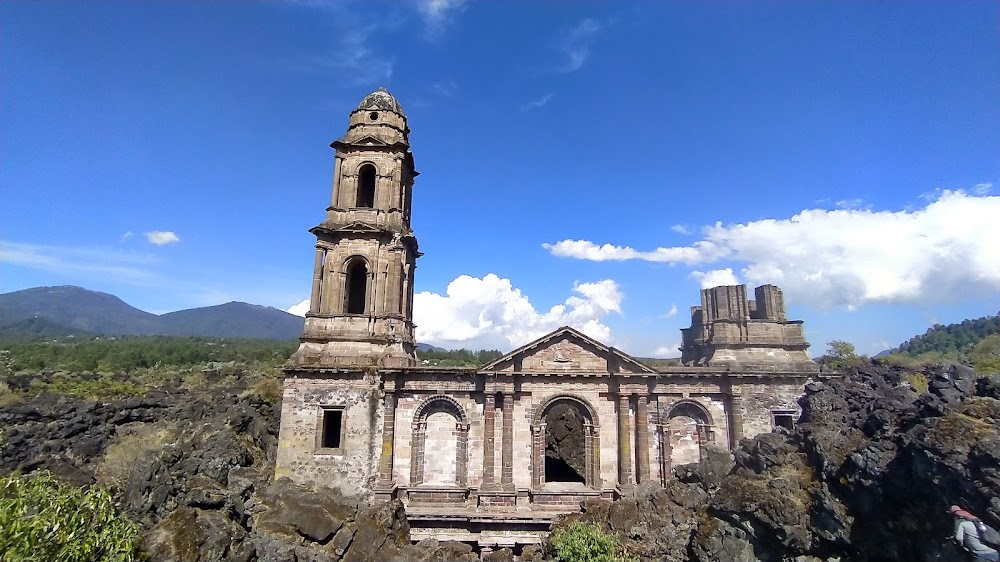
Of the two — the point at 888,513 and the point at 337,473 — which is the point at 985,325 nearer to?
the point at 888,513

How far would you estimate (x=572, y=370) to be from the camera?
23.1m

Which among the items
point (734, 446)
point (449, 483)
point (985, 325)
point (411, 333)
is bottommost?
point (449, 483)

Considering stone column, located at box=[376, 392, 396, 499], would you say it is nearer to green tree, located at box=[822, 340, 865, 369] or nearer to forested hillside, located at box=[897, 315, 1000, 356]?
green tree, located at box=[822, 340, 865, 369]

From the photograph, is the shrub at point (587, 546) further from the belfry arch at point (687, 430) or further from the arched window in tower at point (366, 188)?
the arched window in tower at point (366, 188)

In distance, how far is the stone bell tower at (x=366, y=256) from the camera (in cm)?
2292

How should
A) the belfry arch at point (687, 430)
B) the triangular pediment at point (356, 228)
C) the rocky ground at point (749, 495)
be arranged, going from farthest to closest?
1. the triangular pediment at point (356, 228)
2. the belfry arch at point (687, 430)
3. the rocky ground at point (749, 495)

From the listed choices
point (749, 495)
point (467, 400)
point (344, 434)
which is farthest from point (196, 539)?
point (749, 495)

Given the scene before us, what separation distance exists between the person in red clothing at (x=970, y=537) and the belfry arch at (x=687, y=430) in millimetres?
10970

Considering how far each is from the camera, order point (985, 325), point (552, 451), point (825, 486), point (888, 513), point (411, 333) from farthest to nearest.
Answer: point (985, 325)
point (552, 451)
point (411, 333)
point (825, 486)
point (888, 513)

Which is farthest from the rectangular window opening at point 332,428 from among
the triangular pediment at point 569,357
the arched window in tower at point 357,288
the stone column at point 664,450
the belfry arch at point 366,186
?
the stone column at point 664,450

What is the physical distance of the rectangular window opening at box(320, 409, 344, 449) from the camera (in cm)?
2212

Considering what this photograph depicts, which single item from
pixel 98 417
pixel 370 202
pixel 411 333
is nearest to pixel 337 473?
pixel 411 333

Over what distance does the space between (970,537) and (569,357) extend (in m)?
14.2

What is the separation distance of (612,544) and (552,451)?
1240 cm
